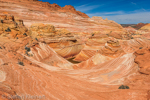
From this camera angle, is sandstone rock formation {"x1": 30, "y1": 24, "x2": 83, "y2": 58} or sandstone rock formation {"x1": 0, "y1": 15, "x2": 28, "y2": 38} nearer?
sandstone rock formation {"x1": 0, "y1": 15, "x2": 28, "y2": 38}

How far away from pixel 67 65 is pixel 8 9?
89.9ft

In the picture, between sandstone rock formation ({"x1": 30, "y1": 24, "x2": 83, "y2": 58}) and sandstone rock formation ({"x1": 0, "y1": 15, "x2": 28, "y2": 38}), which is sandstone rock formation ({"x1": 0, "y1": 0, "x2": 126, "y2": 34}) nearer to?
sandstone rock formation ({"x1": 30, "y1": 24, "x2": 83, "y2": 58})

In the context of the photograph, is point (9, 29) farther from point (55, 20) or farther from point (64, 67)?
point (55, 20)

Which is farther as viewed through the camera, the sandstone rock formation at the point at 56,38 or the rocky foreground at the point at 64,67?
the sandstone rock formation at the point at 56,38

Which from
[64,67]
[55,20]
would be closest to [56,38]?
[64,67]

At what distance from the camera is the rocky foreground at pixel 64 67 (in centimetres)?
332

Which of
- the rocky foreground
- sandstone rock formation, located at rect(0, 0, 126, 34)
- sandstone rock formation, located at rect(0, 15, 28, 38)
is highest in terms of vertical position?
sandstone rock formation, located at rect(0, 0, 126, 34)

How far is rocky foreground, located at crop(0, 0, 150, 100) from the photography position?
3322 mm

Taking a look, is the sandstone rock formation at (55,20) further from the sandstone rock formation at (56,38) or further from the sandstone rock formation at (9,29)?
the sandstone rock formation at (9,29)

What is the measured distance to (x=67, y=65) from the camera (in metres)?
10.5

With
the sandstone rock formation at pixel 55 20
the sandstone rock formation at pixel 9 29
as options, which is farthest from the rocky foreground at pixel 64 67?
the sandstone rock formation at pixel 55 20

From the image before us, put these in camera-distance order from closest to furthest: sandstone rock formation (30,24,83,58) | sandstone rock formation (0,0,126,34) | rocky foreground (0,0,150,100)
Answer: rocky foreground (0,0,150,100)
sandstone rock formation (30,24,83,58)
sandstone rock formation (0,0,126,34)

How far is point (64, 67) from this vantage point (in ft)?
32.7

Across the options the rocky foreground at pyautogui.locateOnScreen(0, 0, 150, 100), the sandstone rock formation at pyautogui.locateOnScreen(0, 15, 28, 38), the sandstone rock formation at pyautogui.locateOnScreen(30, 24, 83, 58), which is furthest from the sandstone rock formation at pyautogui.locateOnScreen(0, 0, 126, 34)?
the sandstone rock formation at pyautogui.locateOnScreen(0, 15, 28, 38)
